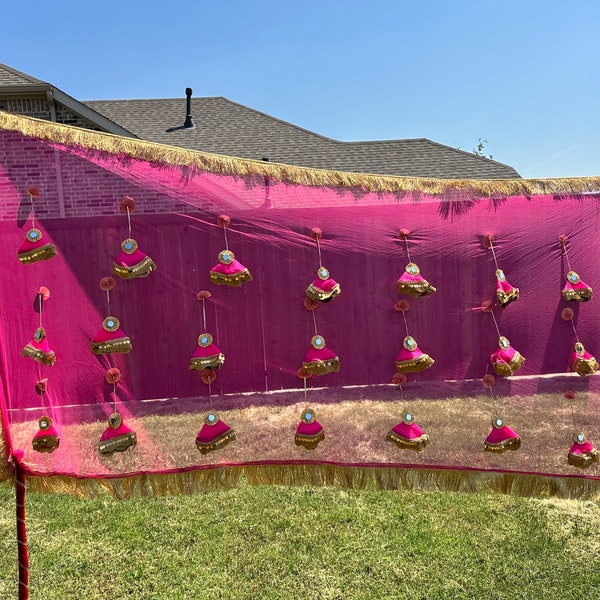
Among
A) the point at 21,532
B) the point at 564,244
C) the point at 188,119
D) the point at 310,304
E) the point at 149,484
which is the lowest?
the point at 21,532

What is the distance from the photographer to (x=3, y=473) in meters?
1.92

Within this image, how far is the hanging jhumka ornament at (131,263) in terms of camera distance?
6.29 ft

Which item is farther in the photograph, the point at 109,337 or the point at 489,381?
the point at 489,381

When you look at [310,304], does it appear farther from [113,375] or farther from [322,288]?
[113,375]

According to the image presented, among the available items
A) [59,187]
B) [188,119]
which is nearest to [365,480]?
[59,187]

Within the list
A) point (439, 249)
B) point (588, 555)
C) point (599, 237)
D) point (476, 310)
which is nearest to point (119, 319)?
point (439, 249)

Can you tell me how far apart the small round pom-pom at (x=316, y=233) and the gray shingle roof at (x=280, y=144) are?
21.0ft

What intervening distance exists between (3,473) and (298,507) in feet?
5.95

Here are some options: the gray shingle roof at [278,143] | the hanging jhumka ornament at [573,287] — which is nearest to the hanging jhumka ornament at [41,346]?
the hanging jhumka ornament at [573,287]

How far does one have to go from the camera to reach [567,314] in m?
2.14

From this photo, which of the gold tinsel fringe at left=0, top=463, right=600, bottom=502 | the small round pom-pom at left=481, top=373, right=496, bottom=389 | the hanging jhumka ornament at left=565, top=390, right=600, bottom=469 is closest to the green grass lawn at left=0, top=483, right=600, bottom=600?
the gold tinsel fringe at left=0, top=463, right=600, bottom=502

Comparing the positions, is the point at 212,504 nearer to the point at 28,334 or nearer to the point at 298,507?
the point at 298,507

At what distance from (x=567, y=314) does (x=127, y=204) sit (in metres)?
1.93

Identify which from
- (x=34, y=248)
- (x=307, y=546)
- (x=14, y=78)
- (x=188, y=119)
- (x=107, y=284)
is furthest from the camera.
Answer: (x=188, y=119)
